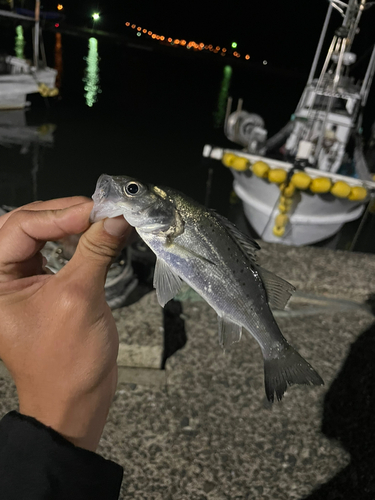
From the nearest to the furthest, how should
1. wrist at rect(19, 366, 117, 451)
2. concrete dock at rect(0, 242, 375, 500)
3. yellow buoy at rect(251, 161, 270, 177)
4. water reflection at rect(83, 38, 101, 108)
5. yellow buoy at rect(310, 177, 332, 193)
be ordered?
wrist at rect(19, 366, 117, 451) < concrete dock at rect(0, 242, 375, 500) < yellow buoy at rect(310, 177, 332, 193) < yellow buoy at rect(251, 161, 270, 177) < water reflection at rect(83, 38, 101, 108)

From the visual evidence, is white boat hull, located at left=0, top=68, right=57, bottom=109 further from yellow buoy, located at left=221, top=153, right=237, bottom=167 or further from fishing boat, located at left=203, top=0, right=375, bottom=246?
yellow buoy, located at left=221, top=153, right=237, bottom=167

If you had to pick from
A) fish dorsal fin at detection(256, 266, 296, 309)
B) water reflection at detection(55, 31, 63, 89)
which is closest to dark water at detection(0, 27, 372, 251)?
water reflection at detection(55, 31, 63, 89)

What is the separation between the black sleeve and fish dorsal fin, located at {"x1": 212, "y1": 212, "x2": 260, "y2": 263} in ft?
4.42

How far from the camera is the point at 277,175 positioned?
8.39 metres

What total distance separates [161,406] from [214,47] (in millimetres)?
110951

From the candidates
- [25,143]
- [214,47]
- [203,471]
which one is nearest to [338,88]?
[203,471]

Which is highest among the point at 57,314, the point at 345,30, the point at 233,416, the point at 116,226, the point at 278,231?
the point at 345,30

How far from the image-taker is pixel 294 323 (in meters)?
4.52

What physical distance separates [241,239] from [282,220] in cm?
749

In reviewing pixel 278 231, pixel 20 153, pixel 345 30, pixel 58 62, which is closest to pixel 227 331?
pixel 278 231

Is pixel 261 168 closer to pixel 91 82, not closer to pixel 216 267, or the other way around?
pixel 216 267

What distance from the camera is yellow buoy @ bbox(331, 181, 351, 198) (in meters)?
8.25

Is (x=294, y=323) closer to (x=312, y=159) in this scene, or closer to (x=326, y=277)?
(x=326, y=277)

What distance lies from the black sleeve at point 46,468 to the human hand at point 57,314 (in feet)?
0.40
